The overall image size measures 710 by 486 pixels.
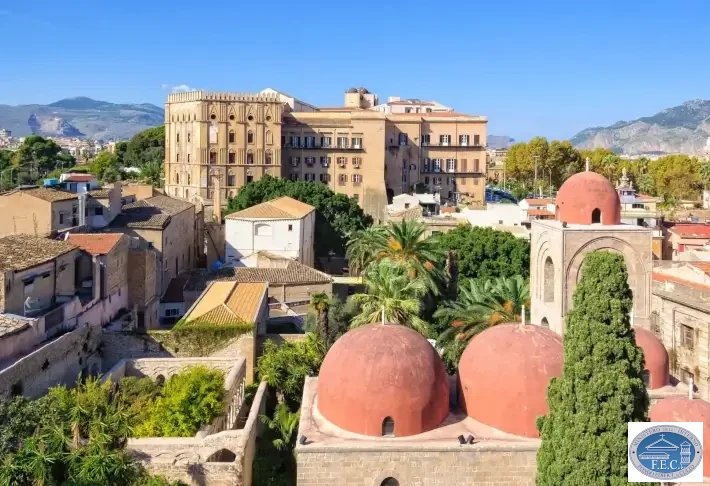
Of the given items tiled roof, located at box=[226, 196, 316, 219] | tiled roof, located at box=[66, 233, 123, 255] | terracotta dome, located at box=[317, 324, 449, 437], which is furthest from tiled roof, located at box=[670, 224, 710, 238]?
terracotta dome, located at box=[317, 324, 449, 437]

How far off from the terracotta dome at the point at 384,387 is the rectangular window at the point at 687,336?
11310 mm

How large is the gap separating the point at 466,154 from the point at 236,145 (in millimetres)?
23605

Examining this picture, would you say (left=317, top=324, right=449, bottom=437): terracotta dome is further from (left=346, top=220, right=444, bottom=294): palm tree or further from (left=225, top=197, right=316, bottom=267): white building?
(left=225, top=197, right=316, bottom=267): white building

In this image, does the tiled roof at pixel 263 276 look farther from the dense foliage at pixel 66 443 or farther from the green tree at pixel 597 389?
the green tree at pixel 597 389

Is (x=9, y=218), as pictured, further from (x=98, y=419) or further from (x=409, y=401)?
(x=409, y=401)

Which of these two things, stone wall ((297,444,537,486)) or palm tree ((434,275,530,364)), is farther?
palm tree ((434,275,530,364))

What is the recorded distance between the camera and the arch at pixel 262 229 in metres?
40.0

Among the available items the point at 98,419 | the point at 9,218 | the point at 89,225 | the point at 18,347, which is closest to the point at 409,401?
the point at 98,419

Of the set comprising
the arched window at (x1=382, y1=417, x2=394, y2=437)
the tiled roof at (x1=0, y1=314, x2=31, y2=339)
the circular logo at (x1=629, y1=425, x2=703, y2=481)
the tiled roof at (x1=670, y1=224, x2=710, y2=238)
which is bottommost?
the arched window at (x1=382, y1=417, x2=394, y2=437)

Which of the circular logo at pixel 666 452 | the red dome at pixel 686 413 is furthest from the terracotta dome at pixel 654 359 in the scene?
the circular logo at pixel 666 452

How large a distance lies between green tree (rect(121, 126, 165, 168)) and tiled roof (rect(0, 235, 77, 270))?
68.7 m

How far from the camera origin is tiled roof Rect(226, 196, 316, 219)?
40156 mm

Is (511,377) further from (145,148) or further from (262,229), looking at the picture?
(145,148)

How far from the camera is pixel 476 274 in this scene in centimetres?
3531
